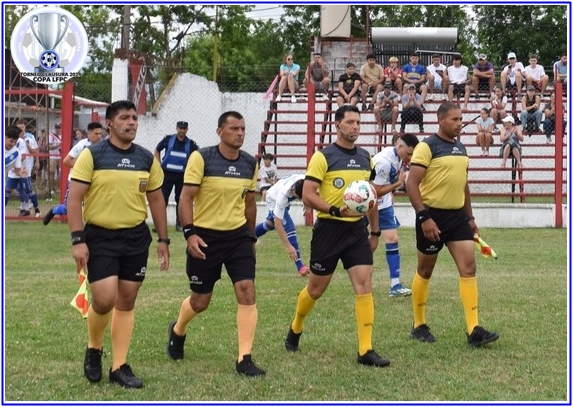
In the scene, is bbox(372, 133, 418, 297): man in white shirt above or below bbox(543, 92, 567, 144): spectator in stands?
below

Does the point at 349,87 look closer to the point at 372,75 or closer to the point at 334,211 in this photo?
the point at 372,75

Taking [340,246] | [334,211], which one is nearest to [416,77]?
[340,246]

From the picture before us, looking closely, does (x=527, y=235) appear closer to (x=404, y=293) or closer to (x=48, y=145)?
(x=404, y=293)

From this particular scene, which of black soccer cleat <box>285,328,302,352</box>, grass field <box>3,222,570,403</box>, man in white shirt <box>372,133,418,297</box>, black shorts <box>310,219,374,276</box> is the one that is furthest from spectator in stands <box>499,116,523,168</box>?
black soccer cleat <box>285,328,302,352</box>

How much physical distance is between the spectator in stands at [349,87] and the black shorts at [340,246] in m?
15.8

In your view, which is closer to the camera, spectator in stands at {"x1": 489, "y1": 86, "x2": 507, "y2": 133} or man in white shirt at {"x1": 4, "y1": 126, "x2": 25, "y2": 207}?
man in white shirt at {"x1": 4, "y1": 126, "x2": 25, "y2": 207}

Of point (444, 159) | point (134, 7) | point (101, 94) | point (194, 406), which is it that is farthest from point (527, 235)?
point (134, 7)

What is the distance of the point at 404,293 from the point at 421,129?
42.5ft

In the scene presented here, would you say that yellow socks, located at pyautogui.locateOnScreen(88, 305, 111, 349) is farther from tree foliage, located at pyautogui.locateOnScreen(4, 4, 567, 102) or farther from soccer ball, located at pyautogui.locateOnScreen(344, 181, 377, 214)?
tree foliage, located at pyautogui.locateOnScreen(4, 4, 567, 102)

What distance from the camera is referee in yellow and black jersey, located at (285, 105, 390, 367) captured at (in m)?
7.50

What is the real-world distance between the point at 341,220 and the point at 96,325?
6.89 feet

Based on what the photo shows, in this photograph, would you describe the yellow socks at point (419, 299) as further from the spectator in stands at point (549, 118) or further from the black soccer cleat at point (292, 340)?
the spectator in stands at point (549, 118)

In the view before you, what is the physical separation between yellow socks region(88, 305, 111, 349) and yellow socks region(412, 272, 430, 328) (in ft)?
9.36

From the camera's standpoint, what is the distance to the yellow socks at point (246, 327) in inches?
276
